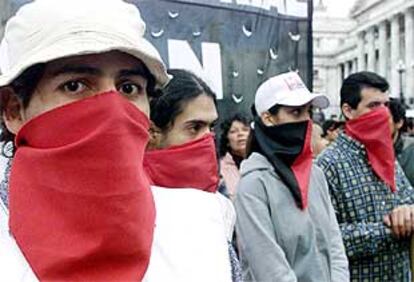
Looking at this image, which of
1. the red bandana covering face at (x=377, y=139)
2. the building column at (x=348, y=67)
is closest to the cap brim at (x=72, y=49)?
the red bandana covering face at (x=377, y=139)

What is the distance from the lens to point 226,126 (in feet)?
13.0

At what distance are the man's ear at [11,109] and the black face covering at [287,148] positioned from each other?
149cm

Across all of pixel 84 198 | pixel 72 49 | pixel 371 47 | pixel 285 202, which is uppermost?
pixel 371 47

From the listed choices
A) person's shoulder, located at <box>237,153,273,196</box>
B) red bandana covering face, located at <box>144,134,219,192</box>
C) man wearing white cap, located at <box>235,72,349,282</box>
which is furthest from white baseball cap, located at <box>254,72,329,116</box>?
red bandana covering face, located at <box>144,134,219,192</box>

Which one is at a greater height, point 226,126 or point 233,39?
point 233,39

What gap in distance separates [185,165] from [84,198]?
1.12m

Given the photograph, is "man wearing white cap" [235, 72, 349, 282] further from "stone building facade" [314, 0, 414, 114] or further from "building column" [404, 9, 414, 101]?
"building column" [404, 9, 414, 101]

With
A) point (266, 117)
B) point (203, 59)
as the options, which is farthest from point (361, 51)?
point (266, 117)

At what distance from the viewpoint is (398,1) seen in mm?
56688

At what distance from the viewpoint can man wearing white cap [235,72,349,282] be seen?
2498 mm

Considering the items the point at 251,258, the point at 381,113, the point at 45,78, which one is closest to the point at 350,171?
the point at 381,113

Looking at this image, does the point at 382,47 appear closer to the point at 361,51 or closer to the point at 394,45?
the point at 394,45

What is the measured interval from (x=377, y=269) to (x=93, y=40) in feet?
7.29

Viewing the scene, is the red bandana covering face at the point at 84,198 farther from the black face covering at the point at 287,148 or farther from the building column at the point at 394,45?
the building column at the point at 394,45
